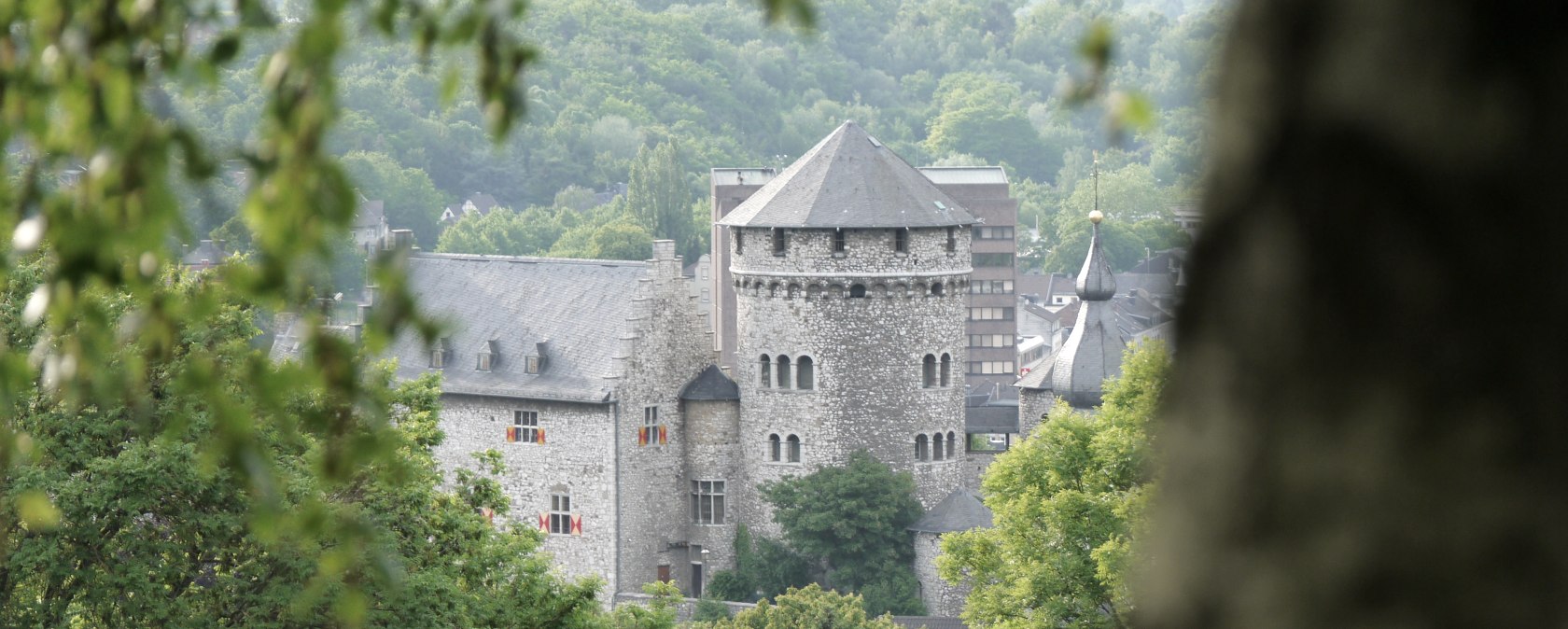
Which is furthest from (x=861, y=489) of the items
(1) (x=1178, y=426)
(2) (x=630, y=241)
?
(2) (x=630, y=241)

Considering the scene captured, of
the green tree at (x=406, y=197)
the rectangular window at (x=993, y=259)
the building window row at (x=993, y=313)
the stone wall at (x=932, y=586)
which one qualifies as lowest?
the stone wall at (x=932, y=586)

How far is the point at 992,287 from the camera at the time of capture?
111 metres

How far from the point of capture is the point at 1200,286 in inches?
68.9

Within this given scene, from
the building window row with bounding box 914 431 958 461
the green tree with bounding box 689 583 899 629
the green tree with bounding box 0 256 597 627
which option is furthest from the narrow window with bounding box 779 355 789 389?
the green tree with bounding box 0 256 597 627

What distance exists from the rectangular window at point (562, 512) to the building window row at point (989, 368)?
57796 mm

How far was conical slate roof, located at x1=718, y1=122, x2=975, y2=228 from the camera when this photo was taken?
175ft

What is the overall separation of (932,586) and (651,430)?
8104 millimetres

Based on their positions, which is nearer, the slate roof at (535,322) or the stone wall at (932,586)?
the stone wall at (932,586)

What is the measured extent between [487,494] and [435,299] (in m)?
33.0

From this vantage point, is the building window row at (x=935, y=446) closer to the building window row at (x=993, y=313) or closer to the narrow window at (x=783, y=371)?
the narrow window at (x=783, y=371)

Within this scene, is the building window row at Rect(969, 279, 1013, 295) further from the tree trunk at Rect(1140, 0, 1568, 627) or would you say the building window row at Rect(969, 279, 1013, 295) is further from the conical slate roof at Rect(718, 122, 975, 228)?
the tree trunk at Rect(1140, 0, 1568, 627)

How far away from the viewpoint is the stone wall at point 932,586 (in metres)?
51.1

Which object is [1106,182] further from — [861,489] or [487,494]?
[487,494]

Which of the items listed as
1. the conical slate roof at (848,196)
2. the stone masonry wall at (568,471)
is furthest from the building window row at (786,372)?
the stone masonry wall at (568,471)
